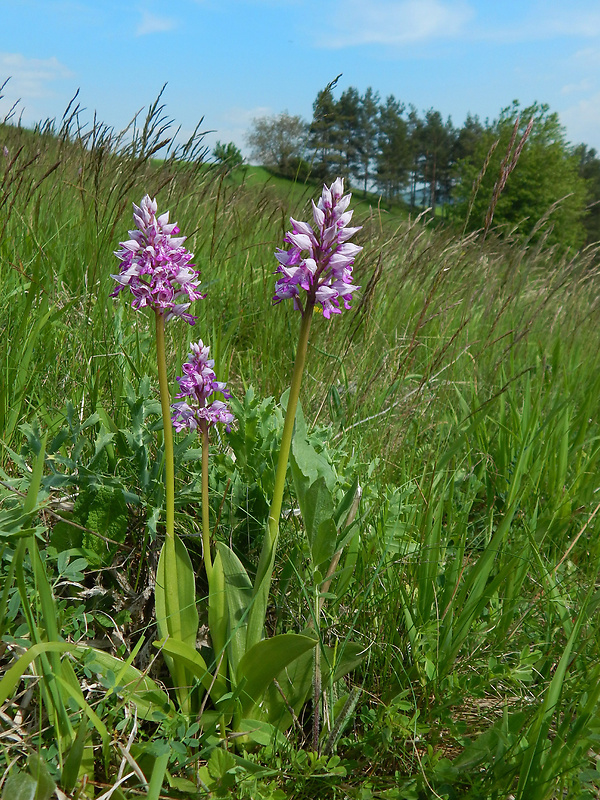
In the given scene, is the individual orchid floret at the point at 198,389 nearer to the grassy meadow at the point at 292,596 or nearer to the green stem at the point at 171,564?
the green stem at the point at 171,564

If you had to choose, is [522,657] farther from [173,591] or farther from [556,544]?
[173,591]

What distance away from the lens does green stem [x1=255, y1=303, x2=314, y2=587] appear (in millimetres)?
1158

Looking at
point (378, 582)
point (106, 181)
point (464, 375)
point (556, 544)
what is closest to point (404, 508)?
point (378, 582)

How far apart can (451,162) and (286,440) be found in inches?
1888

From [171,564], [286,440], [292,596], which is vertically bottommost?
[292,596]

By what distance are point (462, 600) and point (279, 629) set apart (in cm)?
51

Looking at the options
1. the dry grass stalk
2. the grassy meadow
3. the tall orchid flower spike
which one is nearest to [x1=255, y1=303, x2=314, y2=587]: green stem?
the tall orchid flower spike

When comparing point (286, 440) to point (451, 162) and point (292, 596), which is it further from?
point (451, 162)

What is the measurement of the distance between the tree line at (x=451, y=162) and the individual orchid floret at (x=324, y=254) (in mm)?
1062

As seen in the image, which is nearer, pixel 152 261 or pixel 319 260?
pixel 319 260

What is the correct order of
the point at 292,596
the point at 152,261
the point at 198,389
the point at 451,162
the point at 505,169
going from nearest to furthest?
1. the point at 152,261
2. the point at 198,389
3. the point at 292,596
4. the point at 505,169
5. the point at 451,162

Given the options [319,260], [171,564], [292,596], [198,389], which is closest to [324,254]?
[319,260]

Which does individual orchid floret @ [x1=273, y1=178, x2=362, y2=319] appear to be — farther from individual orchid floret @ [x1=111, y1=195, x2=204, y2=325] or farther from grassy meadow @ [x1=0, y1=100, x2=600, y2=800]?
grassy meadow @ [x1=0, y1=100, x2=600, y2=800]

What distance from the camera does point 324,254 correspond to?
3.78ft
